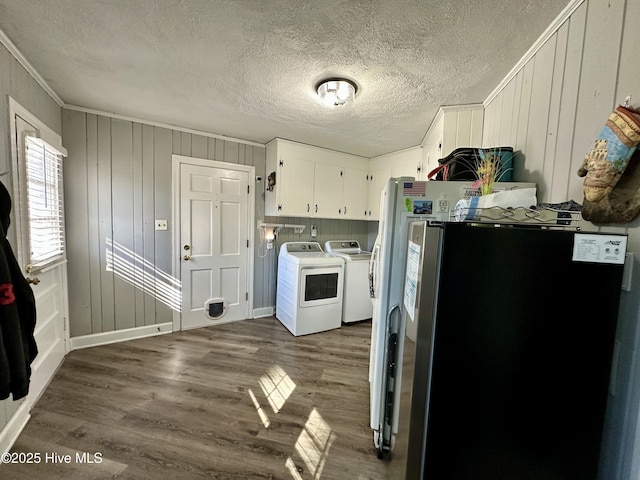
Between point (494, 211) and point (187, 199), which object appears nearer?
point (494, 211)

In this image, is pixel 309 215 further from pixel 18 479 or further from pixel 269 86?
pixel 18 479

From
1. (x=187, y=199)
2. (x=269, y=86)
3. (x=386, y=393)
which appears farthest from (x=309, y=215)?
(x=386, y=393)

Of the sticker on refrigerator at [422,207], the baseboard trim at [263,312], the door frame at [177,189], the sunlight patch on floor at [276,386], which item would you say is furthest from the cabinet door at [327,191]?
the sticker on refrigerator at [422,207]

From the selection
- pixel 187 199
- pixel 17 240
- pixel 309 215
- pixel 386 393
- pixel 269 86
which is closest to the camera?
pixel 386 393

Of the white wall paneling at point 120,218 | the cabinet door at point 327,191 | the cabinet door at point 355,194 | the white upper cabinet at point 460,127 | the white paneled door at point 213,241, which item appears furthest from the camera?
the cabinet door at point 355,194

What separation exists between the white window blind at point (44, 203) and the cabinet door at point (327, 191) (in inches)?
100

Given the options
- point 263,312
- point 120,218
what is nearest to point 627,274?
point 263,312

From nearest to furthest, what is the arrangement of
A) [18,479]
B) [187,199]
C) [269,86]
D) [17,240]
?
1. [18,479]
2. [17,240]
3. [269,86]
4. [187,199]

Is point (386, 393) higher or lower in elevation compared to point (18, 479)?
higher

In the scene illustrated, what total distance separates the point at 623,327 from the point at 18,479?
2.82 meters

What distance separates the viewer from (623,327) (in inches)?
32.7

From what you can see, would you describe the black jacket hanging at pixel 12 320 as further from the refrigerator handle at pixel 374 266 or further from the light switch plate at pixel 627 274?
the light switch plate at pixel 627 274

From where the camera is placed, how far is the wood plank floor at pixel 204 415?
1430 mm

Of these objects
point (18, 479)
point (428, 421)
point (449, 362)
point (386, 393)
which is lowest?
point (18, 479)
